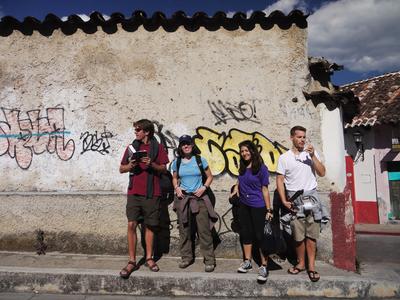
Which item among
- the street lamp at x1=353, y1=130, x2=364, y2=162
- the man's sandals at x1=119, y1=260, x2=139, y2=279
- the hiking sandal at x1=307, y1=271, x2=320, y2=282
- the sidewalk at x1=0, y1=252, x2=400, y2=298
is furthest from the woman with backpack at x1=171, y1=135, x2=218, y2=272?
the street lamp at x1=353, y1=130, x2=364, y2=162

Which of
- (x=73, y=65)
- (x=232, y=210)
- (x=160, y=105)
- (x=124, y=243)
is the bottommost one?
(x=124, y=243)

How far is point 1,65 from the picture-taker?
6.17 meters

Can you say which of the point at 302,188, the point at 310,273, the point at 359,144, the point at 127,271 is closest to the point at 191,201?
the point at 127,271

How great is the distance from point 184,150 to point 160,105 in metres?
1.01

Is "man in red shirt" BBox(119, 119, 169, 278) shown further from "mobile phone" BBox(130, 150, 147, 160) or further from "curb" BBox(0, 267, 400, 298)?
"curb" BBox(0, 267, 400, 298)

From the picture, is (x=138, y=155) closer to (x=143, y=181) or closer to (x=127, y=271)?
(x=143, y=181)

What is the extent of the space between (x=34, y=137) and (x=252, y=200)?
139 inches

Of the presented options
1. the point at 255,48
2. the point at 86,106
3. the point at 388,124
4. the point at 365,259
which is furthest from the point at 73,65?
the point at 388,124

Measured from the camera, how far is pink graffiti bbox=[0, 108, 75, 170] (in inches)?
238

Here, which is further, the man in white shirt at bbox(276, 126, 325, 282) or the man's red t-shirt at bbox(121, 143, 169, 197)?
the man's red t-shirt at bbox(121, 143, 169, 197)

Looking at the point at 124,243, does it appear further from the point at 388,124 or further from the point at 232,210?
the point at 388,124

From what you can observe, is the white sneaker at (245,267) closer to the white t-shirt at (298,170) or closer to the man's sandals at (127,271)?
the white t-shirt at (298,170)

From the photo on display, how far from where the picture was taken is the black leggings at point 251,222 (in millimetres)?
4938

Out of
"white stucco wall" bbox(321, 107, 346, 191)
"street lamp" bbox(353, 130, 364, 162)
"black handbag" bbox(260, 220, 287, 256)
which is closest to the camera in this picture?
"black handbag" bbox(260, 220, 287, 256)
